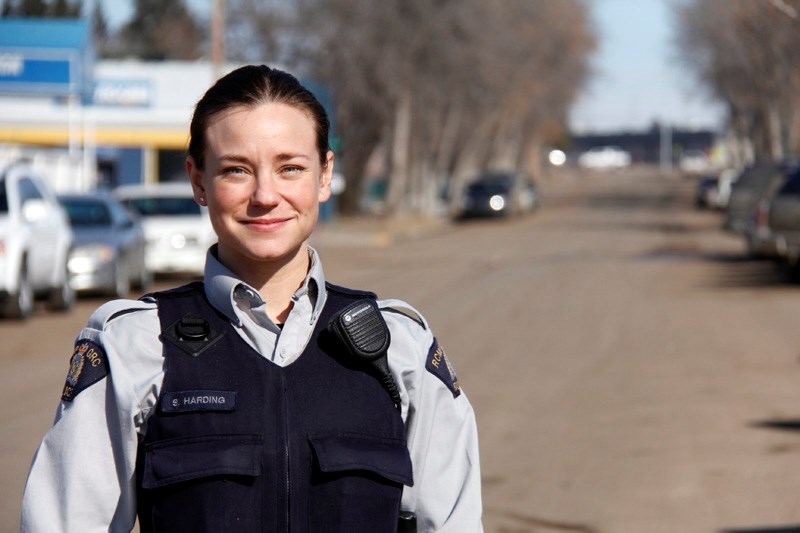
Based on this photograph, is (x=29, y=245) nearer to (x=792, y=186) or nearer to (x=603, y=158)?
(x=792, y=186)

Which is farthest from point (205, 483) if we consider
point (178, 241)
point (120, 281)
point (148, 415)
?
point (178, 241)

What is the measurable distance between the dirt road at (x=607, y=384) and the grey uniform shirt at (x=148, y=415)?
459cm

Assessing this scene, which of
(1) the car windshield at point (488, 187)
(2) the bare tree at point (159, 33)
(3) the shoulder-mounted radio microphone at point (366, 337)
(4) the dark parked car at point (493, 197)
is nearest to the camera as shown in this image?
(3) the shoulder-mounted radio microphone at point (366, 337)

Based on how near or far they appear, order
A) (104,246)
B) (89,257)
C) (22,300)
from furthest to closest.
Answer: (104,246)
(89,257)
(22,300)

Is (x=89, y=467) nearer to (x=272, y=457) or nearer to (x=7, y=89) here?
(x=272, y=457)

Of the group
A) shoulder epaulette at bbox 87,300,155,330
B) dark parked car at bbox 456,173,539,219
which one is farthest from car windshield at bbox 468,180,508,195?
shoulder epaulette at bbox 87,300,155,330

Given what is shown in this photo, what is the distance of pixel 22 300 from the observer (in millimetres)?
17094

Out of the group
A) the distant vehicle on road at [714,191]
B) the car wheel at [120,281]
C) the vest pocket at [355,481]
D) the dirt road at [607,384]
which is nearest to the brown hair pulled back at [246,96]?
the vest pocket at [355,481]

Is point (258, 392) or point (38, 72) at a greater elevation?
point (38, 72)

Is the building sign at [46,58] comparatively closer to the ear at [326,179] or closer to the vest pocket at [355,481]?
the ear at [326,179]

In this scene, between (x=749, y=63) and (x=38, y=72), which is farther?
(x=749, y=63)

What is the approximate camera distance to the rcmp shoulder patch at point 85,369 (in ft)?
8.55

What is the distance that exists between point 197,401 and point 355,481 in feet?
1.06

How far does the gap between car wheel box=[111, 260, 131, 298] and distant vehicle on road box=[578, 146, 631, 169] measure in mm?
68770
